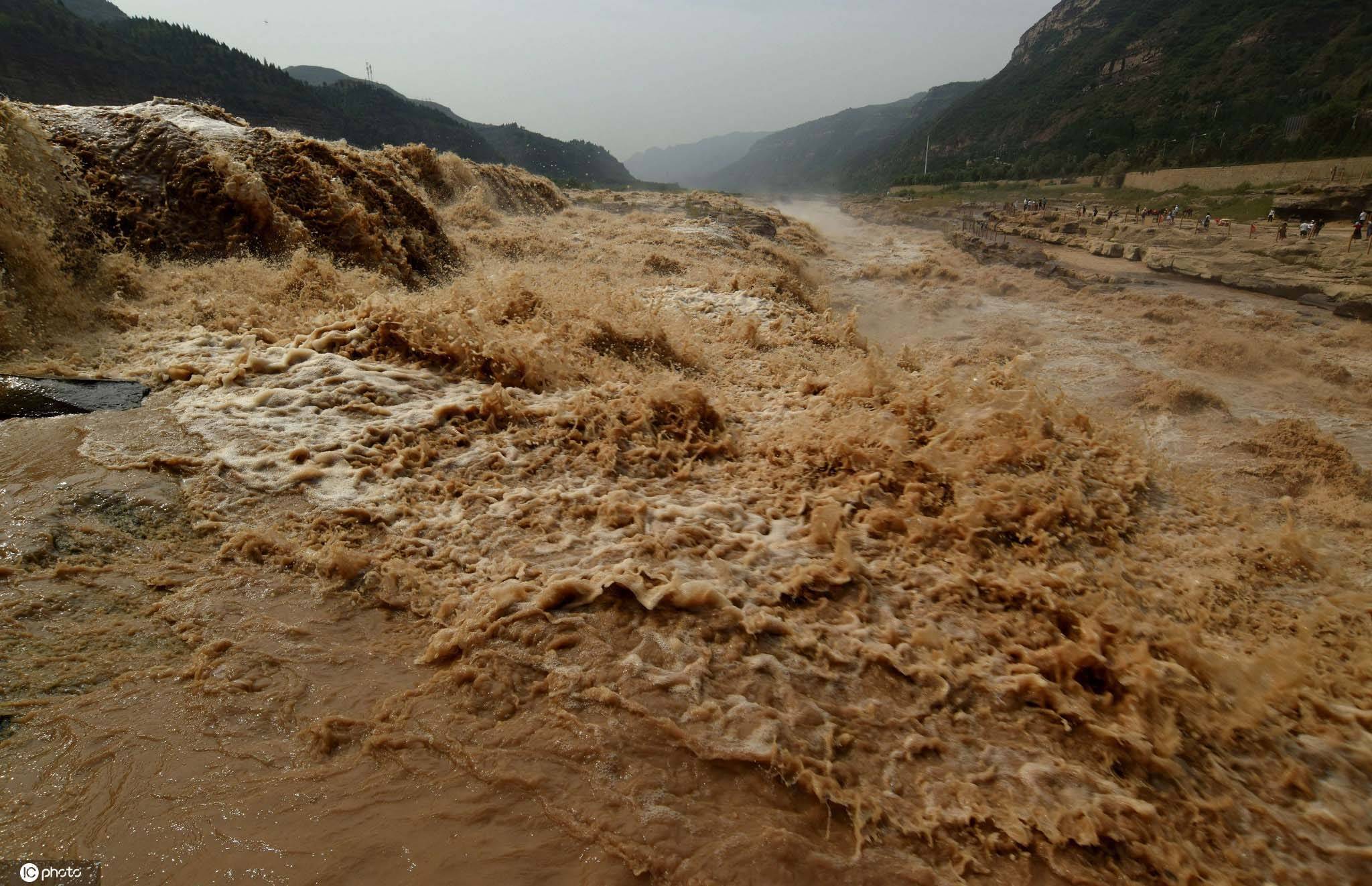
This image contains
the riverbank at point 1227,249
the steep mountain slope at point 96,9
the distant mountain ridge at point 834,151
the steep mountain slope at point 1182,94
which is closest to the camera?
the riverbank at point 1227,249

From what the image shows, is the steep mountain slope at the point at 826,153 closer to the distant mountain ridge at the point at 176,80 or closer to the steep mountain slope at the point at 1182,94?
the steep mountain slope at the point at 1182,94

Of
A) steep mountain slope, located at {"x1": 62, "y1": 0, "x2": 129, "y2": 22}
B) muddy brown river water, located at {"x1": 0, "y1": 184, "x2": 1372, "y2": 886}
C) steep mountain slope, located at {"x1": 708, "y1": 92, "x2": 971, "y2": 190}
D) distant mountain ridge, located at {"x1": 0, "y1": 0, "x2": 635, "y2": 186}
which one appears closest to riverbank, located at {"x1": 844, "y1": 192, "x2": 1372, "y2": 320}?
muddy brown river water, located at {"x1": 0, "y1": 184, "x2": 1372, "y2": 886}

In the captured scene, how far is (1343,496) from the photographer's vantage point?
23.5 feet

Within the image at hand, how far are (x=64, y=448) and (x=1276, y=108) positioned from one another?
48.4 meters

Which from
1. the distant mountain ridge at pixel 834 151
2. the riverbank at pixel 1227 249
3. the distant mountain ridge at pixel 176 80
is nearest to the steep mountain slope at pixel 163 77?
the distant mountain ridge at pixel 176 80

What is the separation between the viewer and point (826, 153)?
498ft

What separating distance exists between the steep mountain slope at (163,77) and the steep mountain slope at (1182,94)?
5041cm

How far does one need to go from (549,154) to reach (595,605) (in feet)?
310

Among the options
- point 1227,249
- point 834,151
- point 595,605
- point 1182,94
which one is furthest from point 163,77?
point 834,151

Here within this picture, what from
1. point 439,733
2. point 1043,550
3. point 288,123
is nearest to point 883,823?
point 439,733

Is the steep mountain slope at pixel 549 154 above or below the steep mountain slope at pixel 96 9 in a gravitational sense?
below

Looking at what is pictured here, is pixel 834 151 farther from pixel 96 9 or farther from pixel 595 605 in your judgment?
pixel 595 605

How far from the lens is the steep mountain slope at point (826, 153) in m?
112

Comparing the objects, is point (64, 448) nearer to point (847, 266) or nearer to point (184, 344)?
point (184, 344)
